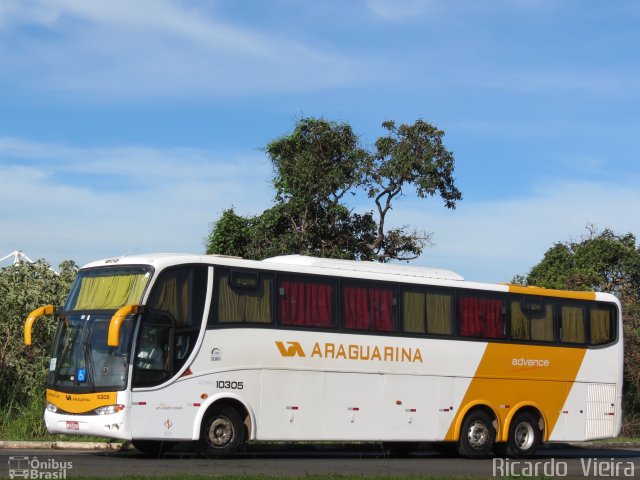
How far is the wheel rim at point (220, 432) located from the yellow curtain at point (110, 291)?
2.49 meters

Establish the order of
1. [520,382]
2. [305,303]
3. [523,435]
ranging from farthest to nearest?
[523,435]
[520,382]
[305,303]

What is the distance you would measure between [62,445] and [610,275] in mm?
29416

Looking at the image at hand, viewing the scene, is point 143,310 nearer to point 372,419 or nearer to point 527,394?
point 372,419

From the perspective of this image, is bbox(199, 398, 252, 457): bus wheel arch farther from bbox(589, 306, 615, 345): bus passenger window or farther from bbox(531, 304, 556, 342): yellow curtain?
bbox(589, 306, 615, 345): bus passenger window

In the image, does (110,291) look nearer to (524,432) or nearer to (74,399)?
(74,399)

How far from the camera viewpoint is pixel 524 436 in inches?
875

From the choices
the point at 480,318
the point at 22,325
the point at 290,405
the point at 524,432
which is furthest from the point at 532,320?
the point at 22,325

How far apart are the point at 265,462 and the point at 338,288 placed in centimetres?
357

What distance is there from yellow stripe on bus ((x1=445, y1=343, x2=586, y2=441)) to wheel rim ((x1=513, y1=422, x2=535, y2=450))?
14.1 inches

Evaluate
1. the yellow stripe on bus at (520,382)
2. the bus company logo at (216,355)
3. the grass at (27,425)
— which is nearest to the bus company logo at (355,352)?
the bus company logo at (216,355)

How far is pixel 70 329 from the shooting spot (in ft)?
57.4

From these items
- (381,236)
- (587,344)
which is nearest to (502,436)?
(587,344)

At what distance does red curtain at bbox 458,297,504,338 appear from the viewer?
2125 cm

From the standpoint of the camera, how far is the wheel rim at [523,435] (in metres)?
22.0
